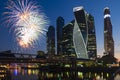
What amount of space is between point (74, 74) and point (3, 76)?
56.7 metres

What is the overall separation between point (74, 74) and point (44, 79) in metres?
19.8

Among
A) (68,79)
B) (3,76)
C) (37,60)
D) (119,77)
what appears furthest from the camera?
(37,60)

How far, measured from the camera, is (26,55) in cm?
19675

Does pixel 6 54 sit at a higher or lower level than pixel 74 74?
higher

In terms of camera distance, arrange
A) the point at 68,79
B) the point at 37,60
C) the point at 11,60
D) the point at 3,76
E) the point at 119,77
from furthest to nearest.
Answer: the point at 37,60
the point at 11,60
the point at 68,79
the point at 3,76
the point at 119,77

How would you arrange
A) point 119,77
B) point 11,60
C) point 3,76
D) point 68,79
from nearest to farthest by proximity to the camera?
point 119,77 < point 3,76 < point 68,79 < point 11,60

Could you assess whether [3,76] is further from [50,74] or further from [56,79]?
[50,74]

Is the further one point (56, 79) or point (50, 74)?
point (50, 74)

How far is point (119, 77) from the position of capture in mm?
73875

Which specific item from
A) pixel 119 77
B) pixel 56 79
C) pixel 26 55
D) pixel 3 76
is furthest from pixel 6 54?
pixel 119 77

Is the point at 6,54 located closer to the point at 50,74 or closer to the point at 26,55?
the point at 26,55

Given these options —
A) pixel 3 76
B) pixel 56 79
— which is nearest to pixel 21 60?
pixel 56 79

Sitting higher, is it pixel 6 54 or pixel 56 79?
pixel 6 54

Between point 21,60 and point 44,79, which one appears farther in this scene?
point 21,60
